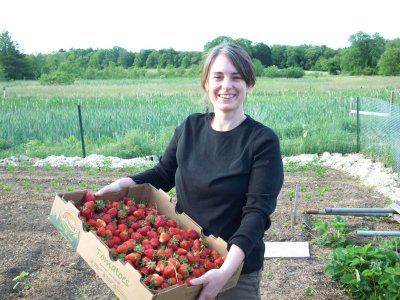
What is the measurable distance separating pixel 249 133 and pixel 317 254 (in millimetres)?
2845

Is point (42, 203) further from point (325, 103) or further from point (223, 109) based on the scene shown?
point (325, 103)

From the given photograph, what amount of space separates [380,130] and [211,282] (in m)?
7.99

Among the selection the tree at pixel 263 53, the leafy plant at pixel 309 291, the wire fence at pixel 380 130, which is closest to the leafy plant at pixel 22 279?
the leafy plant at pixel 309 291

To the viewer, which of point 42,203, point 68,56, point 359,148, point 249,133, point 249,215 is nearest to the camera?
point 249,215

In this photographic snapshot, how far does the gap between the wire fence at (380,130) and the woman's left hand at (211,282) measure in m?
6.73

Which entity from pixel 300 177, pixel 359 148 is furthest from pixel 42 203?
pixel 359 148

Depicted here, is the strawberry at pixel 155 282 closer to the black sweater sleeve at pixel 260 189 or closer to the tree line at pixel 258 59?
the black sweater sleeve at pixel 260 189

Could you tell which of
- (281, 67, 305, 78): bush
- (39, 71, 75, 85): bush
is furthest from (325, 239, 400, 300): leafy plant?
(281, 67, 305, 78): bush

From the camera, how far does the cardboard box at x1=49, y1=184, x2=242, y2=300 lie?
1567 mm

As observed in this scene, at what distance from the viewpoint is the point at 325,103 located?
42.6 ft

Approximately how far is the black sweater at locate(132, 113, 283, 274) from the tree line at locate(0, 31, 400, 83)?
105 ft

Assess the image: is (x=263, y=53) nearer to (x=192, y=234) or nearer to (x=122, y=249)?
(x=192, y=234)

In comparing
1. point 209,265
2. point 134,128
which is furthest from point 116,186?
point 134,128

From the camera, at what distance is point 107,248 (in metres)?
1.76
